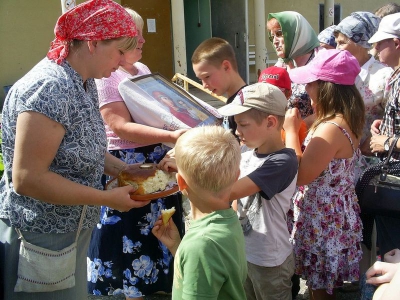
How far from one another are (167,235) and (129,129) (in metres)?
0.76

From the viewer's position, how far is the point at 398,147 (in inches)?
101

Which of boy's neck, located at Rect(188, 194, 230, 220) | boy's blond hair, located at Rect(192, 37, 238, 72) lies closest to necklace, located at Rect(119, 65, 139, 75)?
boy's blond hair, located at Rect(192, 37, 238, 72)

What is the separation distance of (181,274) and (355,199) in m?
1.40

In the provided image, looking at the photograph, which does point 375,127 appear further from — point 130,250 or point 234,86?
point 130,250

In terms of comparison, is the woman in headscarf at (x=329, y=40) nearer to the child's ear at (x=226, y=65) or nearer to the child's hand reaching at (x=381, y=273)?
the child's ear at (x=226, y=65)

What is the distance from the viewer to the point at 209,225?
1717 millimetres

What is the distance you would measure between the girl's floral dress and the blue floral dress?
87 cm

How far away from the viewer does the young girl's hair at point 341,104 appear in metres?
2.51

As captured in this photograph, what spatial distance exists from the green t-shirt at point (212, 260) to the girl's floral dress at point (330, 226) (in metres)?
1.00

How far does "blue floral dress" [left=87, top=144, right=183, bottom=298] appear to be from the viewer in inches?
113

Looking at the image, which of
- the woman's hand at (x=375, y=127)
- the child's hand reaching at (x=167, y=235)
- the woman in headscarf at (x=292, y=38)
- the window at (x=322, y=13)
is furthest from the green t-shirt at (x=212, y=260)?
the window at (x=322, y=13)

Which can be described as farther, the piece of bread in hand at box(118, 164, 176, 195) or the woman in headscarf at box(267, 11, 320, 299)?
the woman in headscarf at box(267, 11, 320, 299)

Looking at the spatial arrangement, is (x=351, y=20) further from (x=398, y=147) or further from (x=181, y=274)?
(x=181, y=274)

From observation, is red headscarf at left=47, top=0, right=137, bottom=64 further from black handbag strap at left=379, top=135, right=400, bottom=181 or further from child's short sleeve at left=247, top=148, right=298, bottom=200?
black handbag strap at left=379, top=135, right=400, bottom=181
